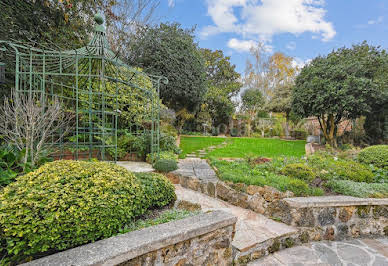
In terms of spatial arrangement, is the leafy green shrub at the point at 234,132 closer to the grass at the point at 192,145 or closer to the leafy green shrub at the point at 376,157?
the grass at the point at 192,145

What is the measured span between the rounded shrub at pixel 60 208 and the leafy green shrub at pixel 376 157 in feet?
17.0

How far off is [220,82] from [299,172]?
41.2 feet

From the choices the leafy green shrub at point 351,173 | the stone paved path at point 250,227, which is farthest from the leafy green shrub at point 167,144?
the leafy green shrub at point 351,173

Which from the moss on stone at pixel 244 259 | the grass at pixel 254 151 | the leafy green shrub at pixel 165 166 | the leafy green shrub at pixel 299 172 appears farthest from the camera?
the grass at pixel 254 151

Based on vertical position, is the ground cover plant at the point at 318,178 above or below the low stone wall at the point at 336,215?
above

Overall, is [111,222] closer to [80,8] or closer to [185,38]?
[80,8]

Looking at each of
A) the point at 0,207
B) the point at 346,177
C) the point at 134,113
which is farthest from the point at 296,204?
the point at 134,113

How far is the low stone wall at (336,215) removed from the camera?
2.41 m

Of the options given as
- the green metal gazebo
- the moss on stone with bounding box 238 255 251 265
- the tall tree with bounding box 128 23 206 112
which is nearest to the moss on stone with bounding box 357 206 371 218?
the moss on stone with bounding box 238 255 251 265

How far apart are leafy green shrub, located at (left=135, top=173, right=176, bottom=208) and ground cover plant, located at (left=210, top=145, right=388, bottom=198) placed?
1.16 meters

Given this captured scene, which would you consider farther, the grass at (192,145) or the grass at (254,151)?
the grass at (192,145)

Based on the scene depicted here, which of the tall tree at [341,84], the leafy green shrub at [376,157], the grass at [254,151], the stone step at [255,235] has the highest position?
the tall tree at [341,84]

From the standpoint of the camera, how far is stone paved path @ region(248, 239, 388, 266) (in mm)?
1985

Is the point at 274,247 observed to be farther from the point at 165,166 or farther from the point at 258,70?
the point at 258,70
